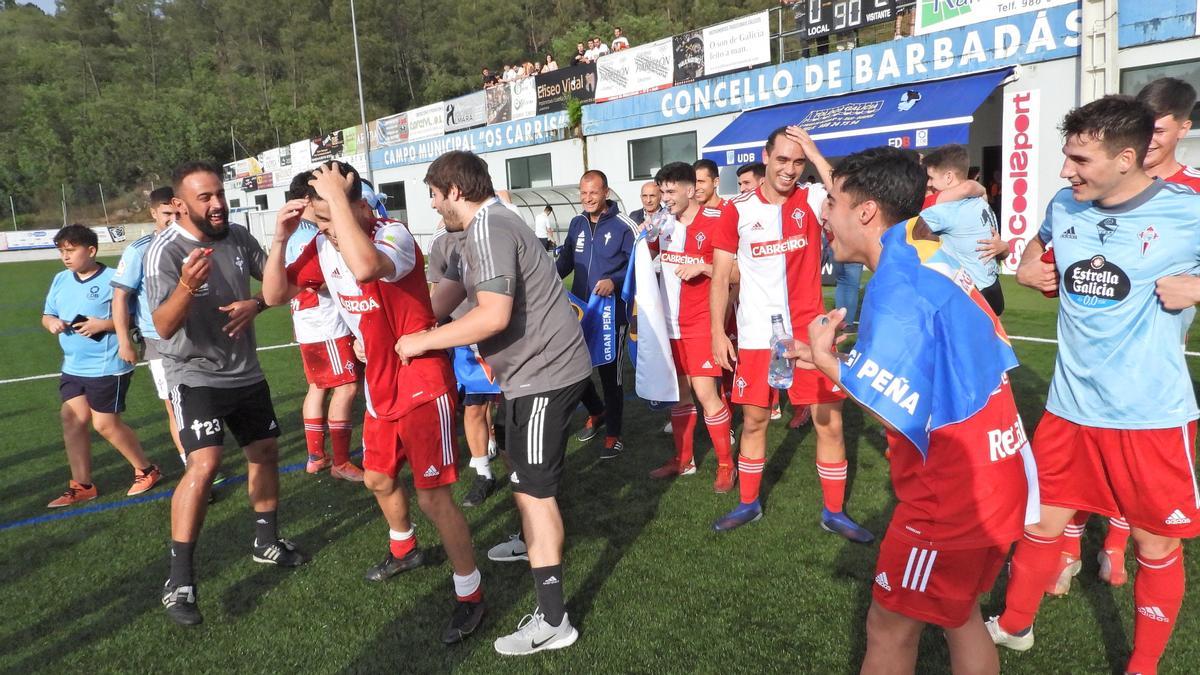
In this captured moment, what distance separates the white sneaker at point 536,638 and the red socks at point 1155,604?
2.14 m

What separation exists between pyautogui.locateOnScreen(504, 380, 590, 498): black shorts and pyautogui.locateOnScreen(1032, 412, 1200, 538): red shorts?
1.91 m

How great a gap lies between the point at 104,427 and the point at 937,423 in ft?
18.4

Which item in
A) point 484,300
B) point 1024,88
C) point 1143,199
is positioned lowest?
point 484,300

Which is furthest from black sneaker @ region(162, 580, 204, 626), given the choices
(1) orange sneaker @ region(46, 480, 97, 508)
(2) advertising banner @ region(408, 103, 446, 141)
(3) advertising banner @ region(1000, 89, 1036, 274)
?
(2) advertising banner @ region(408, 103, 446, 141)

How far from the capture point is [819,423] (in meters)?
4.01

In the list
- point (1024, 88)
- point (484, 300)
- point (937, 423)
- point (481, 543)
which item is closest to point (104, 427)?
point (481, 543)

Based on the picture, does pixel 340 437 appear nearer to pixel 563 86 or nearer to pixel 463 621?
pixel 463 621

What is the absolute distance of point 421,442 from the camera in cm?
326

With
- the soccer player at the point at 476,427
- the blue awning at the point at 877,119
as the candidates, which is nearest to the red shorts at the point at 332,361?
the soccer player at the point at 476,427

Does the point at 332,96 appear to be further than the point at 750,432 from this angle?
Yes

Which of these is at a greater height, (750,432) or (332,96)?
(332,96)

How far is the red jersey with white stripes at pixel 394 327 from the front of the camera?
10.6 feet

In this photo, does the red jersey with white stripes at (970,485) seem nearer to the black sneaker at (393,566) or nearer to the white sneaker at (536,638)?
the white sneaker at (536,638)

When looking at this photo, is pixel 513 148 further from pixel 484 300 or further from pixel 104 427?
pixel 484 300
